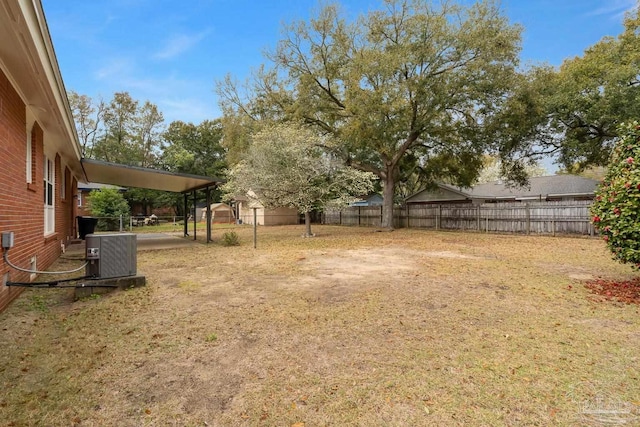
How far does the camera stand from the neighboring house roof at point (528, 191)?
21719 millimetres

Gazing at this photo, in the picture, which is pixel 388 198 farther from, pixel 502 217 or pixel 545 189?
pixel 545 189

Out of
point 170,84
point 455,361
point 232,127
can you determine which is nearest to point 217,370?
point 455,361

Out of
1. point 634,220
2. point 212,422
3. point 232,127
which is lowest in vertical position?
point 212,422

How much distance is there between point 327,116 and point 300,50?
352 cm

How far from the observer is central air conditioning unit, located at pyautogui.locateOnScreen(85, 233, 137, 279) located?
4.87m

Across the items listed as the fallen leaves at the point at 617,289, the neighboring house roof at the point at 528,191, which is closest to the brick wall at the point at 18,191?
the fallen leaves at the point at 617,289

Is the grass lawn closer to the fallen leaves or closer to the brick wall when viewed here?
the fallen leaves

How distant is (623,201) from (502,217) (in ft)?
40.2

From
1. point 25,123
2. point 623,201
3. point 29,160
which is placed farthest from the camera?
point 29,160

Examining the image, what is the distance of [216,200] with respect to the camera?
3928 centimetres

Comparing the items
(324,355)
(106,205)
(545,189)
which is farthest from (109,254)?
(545,189)

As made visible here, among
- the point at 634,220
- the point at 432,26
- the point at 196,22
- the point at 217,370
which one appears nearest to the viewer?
the point at 217,370

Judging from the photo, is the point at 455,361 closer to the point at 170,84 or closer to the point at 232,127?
the point at 232,127

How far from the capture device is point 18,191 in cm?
452
